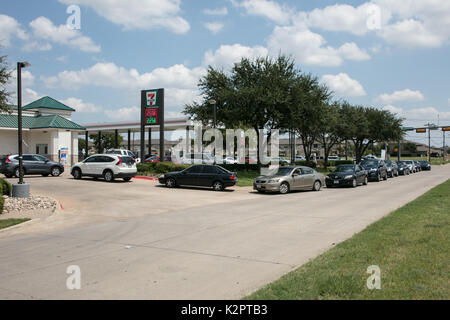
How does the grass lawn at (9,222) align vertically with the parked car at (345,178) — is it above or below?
below

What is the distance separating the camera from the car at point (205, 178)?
71.1ft

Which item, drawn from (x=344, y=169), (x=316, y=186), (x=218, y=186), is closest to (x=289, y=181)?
(x=316, y=186)

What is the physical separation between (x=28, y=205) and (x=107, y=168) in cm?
1061

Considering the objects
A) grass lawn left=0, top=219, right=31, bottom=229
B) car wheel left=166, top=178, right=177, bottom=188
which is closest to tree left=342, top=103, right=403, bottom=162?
car wheel left=166, top=178, right=177, bottom=188

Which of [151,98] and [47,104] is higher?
[47,104]

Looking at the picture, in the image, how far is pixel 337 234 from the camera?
9.21m

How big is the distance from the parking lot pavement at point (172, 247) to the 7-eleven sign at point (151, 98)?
16319mm

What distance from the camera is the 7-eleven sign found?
30453 millimetres

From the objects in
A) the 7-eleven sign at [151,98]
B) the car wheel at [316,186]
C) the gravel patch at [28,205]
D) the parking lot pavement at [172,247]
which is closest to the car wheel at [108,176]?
the 7-eleven sign at [151,98]

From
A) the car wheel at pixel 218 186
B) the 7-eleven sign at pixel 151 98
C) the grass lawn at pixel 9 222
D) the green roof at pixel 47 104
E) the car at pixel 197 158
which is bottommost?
the grass lawn at pixel 9 222

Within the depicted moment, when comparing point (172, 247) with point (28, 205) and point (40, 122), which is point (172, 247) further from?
point (40, 122)

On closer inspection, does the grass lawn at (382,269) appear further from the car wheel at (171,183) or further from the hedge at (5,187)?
the car wheel at (171,183)

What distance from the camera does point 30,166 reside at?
25.5m

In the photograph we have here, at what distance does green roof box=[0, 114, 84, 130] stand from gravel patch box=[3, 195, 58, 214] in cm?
2738
